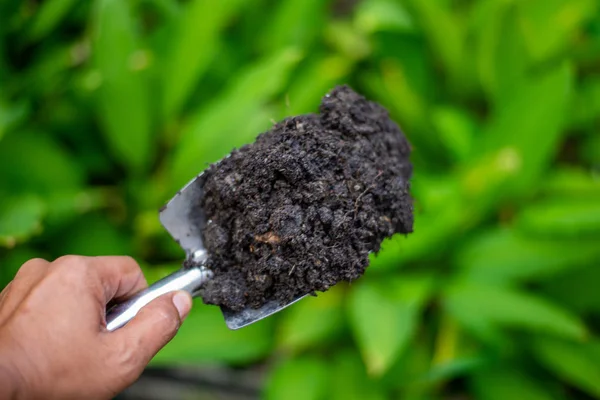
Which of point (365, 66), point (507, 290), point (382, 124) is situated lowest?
point (507, 290)

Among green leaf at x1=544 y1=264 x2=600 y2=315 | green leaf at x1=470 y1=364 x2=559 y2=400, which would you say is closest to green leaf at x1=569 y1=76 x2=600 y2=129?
green leaf at x1=544 y1=264 x2=600 y2=315

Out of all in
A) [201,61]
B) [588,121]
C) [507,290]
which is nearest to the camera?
[507,290]

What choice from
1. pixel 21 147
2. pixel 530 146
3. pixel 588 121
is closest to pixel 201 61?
pixel 21 147

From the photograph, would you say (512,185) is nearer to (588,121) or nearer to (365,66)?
(588,121)

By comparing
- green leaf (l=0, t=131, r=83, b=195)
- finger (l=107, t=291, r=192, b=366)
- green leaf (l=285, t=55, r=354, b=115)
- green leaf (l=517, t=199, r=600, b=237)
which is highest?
green leaf (l=0, t=131, r=83, b=195)

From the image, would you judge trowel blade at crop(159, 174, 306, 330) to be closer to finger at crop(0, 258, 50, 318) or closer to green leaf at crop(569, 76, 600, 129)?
finger at crop(0, 258, 50, 318)

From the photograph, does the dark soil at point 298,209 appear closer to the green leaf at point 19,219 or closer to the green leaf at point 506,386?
the green leaf at point 19,219
